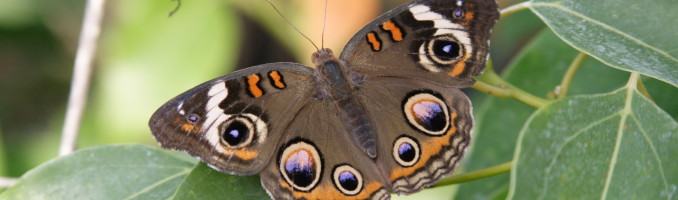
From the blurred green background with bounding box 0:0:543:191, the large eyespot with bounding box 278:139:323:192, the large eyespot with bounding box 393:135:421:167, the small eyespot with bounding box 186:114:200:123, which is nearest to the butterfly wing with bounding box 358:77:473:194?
the large eyespot with bounding box 393:135:421:167

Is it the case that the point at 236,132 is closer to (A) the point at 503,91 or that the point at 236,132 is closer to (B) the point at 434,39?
(B) the point at 434,39

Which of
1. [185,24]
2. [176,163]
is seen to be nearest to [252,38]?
[185,24]

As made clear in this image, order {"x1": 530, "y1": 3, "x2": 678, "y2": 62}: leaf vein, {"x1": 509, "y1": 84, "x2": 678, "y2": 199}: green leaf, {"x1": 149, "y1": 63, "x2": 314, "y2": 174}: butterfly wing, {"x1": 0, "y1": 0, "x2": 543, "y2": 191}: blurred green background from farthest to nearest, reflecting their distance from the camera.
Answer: {"x1": 0, "y1": 0, "x2": 543, "y2": 191}: blurred green background
{"x1": 149, "y1": 63, "x2": 314, "y2": 174}: butterfly wing
{"x1": 530, "y1": 3, "x2": 678, "y2": 62}: leaf vein
{"x1": 509, "y1": 84, "x2": 678, "y2": 199}: green leaf

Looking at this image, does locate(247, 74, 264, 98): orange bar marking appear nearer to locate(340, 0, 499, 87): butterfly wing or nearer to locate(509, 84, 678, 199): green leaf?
locate(340, 0, 499, 87): butterfly wing

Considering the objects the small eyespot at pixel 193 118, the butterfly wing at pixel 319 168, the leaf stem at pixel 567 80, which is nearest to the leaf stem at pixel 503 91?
the leaf stem at pixel 567 80

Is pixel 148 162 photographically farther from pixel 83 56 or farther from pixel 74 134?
pixel 83 56

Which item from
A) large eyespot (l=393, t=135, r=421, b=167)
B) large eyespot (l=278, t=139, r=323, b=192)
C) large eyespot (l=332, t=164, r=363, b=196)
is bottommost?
large eyespot (l=332, t=164, r=363, b=196)

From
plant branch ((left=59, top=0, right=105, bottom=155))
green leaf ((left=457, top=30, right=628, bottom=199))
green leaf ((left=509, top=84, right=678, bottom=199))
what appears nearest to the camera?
green leaf ((left=509, top=84, right=678, bottom=199))
